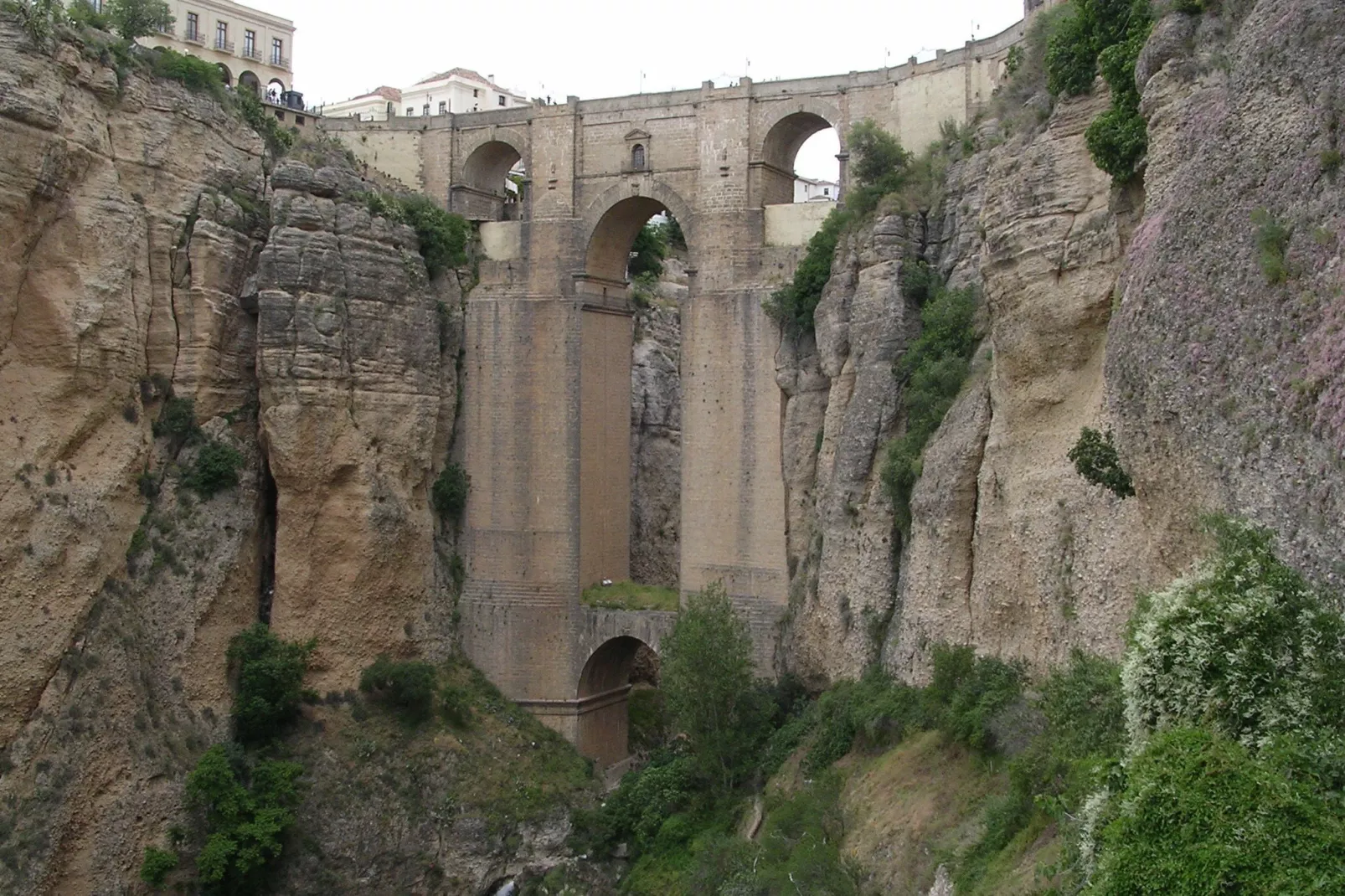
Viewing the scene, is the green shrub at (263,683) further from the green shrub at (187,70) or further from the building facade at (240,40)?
the building facade at (240,40)

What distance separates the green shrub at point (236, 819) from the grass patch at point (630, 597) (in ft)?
26.6

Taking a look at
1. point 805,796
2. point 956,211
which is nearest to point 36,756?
point 805,796

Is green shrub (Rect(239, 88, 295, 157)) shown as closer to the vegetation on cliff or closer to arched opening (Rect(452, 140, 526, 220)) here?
arched opening (Rect(452, 140, 526, 220))

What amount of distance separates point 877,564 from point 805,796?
4669 millimetres

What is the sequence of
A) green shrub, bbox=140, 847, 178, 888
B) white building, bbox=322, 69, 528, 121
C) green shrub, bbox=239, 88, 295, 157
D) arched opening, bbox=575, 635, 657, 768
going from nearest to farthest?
1. green shrub, bbox=140, 847, 178, 888
2. green shrub, bbox=239, 88, 295, 157
3. arched opening, bbox=575, 635, 657, 768
4. white building, bbox=322, 69, 528, 121

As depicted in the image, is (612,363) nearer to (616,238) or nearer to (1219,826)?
(616,238)

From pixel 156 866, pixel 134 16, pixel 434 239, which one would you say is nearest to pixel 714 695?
pixel 156 866

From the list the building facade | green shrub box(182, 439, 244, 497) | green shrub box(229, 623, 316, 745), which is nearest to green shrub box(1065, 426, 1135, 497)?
green shrub box(229, 623, 316, 745)

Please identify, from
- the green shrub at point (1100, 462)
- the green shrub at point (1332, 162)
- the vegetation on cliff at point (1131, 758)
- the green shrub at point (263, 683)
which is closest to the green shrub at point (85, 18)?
the green shrub at point (263, 683)

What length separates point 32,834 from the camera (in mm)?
24391

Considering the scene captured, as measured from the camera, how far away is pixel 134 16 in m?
31.2

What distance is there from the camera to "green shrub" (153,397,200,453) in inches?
1145

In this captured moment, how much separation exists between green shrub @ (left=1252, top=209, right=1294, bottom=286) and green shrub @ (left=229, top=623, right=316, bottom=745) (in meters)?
23.3

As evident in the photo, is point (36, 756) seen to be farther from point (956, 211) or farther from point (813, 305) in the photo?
point (956, 211)
